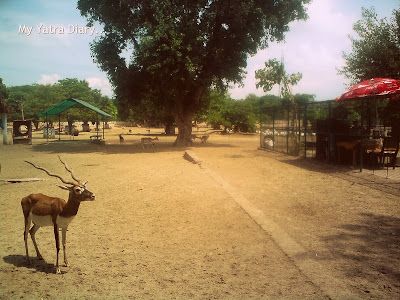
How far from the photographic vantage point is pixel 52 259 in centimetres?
463

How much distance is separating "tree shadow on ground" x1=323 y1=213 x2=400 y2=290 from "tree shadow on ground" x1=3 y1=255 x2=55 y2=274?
3.86m

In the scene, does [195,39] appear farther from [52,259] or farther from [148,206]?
[52,259]

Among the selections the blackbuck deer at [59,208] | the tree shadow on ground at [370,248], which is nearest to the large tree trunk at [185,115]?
the tree shadow on ground at [370,248]

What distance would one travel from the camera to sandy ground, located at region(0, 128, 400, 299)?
12.6ft

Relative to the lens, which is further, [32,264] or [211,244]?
A: [211,244]

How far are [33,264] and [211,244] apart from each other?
257 cm

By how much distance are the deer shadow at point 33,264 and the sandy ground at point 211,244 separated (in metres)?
0.01

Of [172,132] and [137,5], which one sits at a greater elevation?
[137,5]

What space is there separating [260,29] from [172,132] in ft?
91.1

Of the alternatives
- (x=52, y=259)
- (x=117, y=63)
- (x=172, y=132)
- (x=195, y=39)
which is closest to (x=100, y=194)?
(x=52, y=259)

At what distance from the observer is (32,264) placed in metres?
4.46

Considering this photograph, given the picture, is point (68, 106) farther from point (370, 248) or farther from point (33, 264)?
point (370, 248)

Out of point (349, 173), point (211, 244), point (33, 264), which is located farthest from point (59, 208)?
point (349, 173)

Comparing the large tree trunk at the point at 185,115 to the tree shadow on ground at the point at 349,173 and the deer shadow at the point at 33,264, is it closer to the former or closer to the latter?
the tree shadow on ground at the point at 349,173
